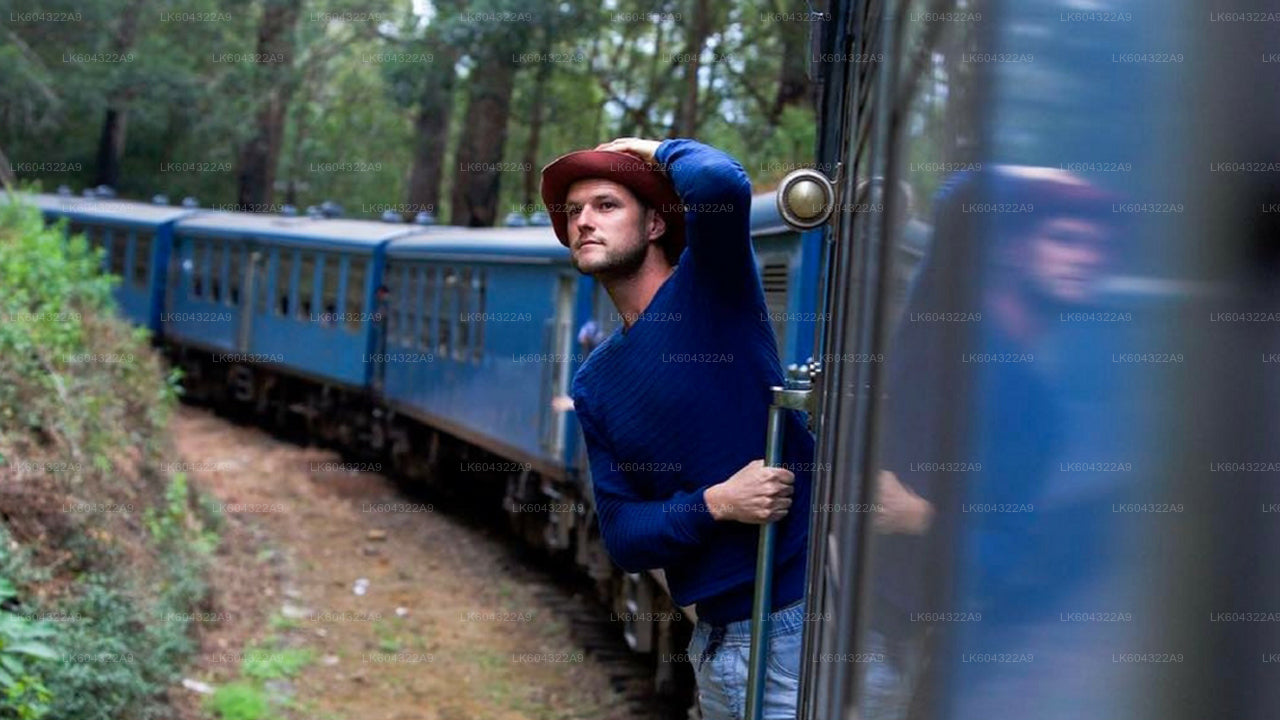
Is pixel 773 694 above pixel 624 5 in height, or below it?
below

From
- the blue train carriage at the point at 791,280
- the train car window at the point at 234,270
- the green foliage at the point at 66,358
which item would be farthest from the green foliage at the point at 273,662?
the train car window at the point at 234,270

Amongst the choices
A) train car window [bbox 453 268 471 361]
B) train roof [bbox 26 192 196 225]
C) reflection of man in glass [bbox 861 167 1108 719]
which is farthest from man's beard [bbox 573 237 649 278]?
train roof [bbox 26 192 196 225]

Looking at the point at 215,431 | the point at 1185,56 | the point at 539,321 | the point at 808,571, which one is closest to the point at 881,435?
the point at 1185,56

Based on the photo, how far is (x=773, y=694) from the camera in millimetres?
2479

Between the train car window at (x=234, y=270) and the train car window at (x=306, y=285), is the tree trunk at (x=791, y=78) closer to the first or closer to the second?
the train car window at (x=306, y=285)

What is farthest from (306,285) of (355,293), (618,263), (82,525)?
(618,263)

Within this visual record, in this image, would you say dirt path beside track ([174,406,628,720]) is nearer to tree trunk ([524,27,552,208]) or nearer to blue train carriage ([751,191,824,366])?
blue train carriage ([751,191,824,366])

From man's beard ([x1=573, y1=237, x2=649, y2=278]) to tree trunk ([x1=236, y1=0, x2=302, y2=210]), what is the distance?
2466 centimetres

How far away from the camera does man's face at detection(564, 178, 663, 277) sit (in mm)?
2590

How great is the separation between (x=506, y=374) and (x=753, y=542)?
10560 millimetres

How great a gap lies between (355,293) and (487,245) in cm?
483

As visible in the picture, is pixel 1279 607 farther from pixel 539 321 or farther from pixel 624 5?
pixel 624 5

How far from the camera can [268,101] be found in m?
29.6

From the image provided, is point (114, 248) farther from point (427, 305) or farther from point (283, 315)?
point (427, 305)
